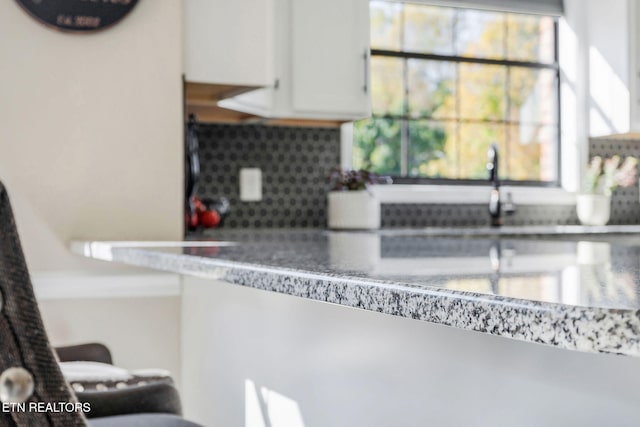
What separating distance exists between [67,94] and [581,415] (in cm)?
178

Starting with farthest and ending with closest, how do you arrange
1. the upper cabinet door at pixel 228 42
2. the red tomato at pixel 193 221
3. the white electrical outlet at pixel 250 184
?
the white electrical outlet at pixel 250 184
the red tomato at pixel 193 221
the upper cabinet door at pixel 228 42

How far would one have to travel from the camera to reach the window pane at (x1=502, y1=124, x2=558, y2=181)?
4.59m

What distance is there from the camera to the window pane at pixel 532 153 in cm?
459

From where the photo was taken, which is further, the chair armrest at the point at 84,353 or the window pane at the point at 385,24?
the window pane at the point at 385,24

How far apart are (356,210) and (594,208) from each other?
1.48 meters

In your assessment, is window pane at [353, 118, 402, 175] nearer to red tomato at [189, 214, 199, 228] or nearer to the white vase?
the white vase

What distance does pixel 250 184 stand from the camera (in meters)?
3.85

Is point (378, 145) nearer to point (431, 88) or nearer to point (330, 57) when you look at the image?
point (431, 88)

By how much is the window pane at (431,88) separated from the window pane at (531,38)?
41cm

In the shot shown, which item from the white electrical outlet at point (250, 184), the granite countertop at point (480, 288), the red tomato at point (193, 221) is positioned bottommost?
the red tomato at point (193, 221)

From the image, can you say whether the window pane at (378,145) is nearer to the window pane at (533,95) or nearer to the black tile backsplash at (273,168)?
the black tile backsplash at (273,168)

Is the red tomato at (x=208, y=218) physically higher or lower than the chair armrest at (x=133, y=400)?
higher

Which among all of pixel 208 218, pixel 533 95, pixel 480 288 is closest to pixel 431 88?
pixel 533 95

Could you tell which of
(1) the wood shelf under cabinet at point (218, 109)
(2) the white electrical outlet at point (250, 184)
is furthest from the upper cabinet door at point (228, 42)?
(2) the white electrical outlet at point (250, 184)
